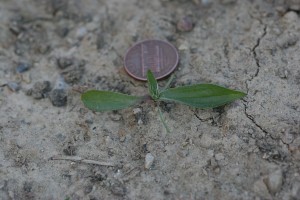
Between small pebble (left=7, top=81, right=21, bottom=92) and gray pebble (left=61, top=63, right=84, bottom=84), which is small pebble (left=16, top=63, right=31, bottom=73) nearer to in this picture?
small pebble (left=7, top=81, right=21, bottom=92)

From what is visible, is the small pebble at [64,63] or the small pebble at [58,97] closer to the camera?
the small pebble at [58,97]

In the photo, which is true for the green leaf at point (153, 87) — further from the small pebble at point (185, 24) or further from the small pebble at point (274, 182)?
the small pebble at point (274, 182)

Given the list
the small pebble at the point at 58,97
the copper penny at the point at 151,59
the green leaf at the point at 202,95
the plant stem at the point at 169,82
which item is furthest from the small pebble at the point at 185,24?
the small pebble at the point at 58,97

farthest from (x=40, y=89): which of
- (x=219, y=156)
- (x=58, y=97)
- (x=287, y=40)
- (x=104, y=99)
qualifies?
(x=287, y=40)

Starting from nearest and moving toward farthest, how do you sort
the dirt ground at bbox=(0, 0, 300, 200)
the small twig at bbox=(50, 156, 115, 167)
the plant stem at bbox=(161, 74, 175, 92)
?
the dirt ground at bbox=(0, 0, 300, 200), the small twig at bbox=(50, 156, 115, 167), the plant stem at bbox=(161, 74, 175, 92)

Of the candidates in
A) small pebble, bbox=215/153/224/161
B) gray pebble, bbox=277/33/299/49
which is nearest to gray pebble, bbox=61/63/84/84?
small pebble, bbox=215/153/224/161

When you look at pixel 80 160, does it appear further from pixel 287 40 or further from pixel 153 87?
pixel 287 40
